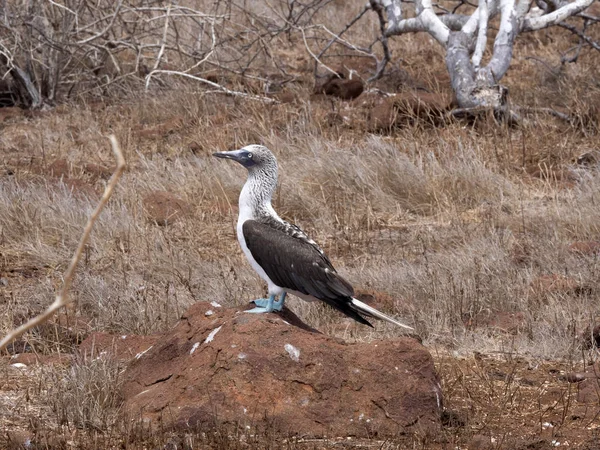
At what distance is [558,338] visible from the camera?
530 cm

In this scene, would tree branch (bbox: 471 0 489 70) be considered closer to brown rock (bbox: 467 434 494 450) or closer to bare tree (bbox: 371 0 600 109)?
bare tree (bbox: 371 0 600 109)

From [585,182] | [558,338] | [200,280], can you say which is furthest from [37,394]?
[585,182]

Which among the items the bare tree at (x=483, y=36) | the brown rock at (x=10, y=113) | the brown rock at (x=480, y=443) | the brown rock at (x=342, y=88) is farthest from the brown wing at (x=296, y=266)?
the brown rock at (x=10, y=113)

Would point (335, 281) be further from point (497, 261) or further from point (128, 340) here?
point (497, 261)

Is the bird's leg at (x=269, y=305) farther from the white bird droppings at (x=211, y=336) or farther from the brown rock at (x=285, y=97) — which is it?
the brown rock at (x=285, y=97)

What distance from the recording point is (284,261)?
436cm

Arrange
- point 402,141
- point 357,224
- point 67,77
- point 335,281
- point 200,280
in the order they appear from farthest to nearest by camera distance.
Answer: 1. point 67,77
2. point 402,141
3. point 357,224
4. point 200,280
5. point 335,281

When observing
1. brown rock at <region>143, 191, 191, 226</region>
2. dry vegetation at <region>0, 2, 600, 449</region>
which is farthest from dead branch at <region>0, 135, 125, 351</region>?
brown rock at <region>143, 191, 191, 226</region>

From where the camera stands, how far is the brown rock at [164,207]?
7816 mm

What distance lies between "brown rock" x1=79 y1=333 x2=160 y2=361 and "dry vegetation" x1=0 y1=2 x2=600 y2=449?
19 cm

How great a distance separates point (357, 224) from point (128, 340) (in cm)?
311

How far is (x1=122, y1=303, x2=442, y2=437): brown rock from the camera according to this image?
3.86 metres

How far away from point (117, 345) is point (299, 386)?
132cm

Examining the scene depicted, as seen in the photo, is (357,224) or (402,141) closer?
(357,224)
